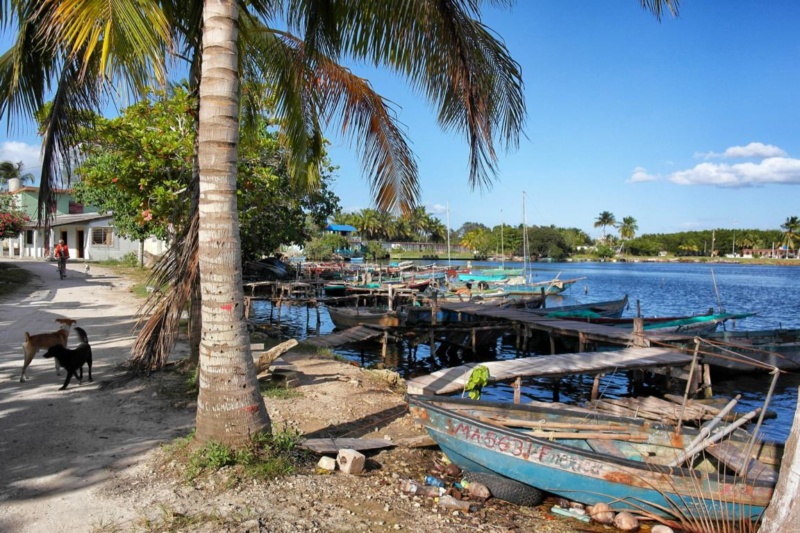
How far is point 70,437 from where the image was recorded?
6328 millimetres

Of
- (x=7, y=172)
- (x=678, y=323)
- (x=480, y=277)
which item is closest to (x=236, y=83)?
(x=678, y=323)

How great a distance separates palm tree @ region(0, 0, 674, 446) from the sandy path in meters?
1.19

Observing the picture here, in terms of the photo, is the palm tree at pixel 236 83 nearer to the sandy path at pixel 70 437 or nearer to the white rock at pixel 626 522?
the sandy path at pixel 70 437

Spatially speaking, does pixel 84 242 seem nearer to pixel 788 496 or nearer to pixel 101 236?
pixel 101 236

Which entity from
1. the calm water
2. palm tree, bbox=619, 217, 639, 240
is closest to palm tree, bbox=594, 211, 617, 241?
palm tree, bbox=619, 217, 639, 240

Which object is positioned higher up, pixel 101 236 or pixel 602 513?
pixel 101 236

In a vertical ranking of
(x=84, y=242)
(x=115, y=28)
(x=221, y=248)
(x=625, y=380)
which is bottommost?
(x=625, y=380)

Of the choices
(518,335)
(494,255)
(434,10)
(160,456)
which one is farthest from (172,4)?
(494,255)

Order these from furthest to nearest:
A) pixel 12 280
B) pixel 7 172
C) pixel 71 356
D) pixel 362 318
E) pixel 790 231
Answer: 1. pixel 790 231
2. pixel 7 172
3. pixel 12 280
4. pixel 362 318
5. pixel 71 356

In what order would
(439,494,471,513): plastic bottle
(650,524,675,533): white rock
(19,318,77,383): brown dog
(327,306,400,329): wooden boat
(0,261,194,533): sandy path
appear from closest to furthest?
(0,261,194,533): sandy path, (439,494,471,513): plastic bottle, (650,524,675,533): white rock, (19,318,77,383): brown dog, (327,306,400,329): wooden boat

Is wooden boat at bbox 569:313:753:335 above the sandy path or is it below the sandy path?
below

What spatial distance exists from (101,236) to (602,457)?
144 feet

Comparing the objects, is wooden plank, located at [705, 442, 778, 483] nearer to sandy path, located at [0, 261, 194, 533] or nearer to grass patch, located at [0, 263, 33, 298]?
sandy path, located at [0, 261, 194, 533]

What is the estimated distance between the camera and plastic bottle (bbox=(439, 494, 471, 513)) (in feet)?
18.2
